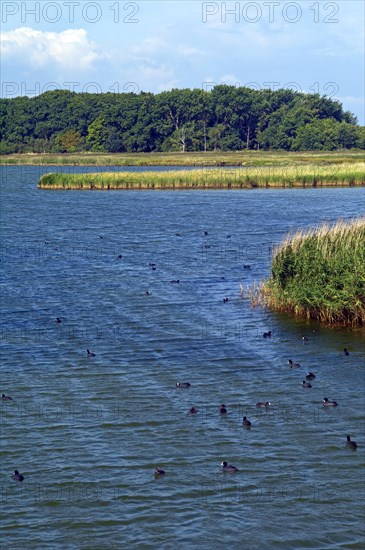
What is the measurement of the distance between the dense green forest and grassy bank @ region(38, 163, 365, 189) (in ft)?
248

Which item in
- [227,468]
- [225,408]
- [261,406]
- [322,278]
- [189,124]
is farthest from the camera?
[189,124]

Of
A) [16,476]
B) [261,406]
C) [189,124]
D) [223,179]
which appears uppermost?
[189,124]

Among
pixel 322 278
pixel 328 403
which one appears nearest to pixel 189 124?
pixel 322 278

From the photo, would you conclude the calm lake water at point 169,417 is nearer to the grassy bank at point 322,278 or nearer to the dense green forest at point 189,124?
the grassy bank at point 322,278

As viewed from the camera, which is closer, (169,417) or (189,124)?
(169,417)

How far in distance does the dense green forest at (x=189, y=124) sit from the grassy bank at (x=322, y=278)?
431ft

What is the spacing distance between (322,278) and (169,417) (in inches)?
360

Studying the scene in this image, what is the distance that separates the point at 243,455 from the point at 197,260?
23239 mm

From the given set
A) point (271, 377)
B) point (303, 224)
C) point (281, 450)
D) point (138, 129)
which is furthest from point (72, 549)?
point (138, 129)

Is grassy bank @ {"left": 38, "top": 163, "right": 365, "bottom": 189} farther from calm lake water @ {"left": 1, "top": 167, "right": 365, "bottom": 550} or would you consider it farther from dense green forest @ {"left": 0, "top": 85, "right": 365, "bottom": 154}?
dense green forest @ {"left": 0, "top": 85, "right": 365, "bottom": 154}

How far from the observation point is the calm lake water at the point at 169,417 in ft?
41.9

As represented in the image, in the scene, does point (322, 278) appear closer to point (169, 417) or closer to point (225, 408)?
point (225, 408)

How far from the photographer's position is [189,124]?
547ft

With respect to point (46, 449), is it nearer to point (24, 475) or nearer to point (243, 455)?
point (24, 475)
